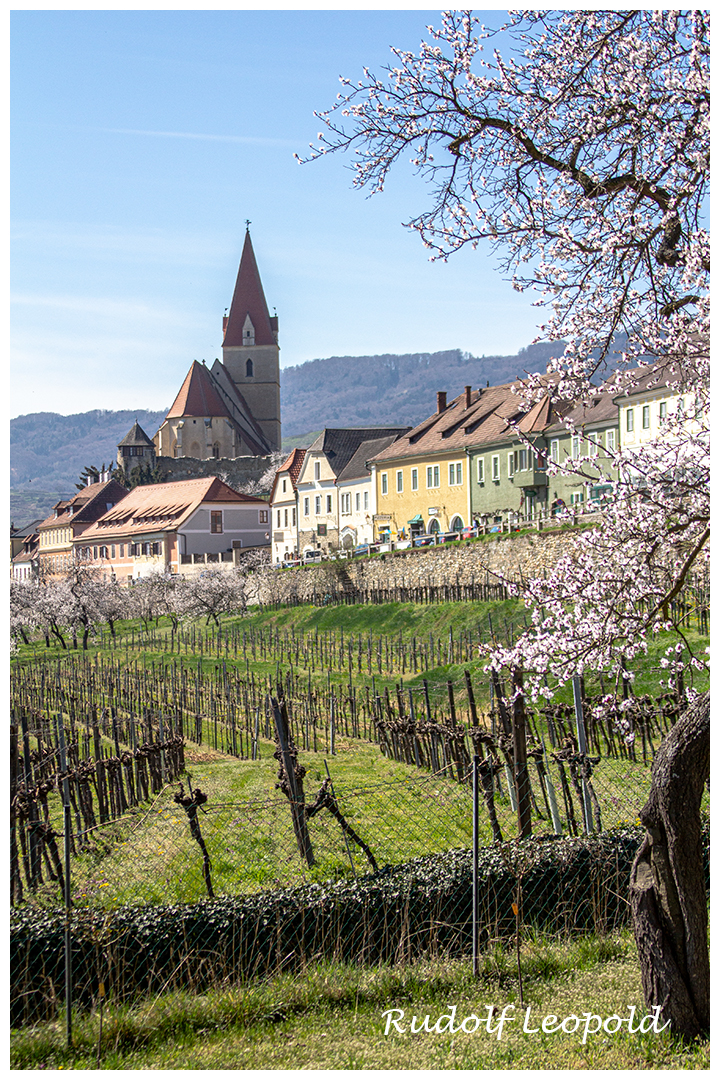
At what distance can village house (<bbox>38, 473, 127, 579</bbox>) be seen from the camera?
8856 cm

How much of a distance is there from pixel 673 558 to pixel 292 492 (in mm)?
59919

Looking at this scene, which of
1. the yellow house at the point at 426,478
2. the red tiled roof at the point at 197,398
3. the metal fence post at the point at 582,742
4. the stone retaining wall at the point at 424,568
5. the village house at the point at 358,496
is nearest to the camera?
the metal fence post at the point at 582,742

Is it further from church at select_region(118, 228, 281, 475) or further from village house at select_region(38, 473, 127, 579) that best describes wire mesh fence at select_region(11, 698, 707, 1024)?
church at select_region(118, 228, 281, 475)

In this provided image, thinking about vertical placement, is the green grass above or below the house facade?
below

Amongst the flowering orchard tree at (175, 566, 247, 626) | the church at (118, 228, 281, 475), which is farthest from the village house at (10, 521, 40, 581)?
the flowering orchard tree at (175, 566, 247, 626)

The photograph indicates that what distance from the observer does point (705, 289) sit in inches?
301

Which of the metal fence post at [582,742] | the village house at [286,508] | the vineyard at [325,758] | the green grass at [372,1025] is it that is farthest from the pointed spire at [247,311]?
the green grass at [372,1025]

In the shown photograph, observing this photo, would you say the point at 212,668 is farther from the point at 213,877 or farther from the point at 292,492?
the point at 292,492

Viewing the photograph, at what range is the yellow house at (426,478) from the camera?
51.6m

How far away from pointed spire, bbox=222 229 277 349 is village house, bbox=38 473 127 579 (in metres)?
35.4

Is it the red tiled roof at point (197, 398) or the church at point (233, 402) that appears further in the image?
the red tiled roof at point (197, 398)

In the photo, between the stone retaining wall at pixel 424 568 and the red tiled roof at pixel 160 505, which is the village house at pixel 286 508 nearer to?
the red tiled roof at pixel 160 505

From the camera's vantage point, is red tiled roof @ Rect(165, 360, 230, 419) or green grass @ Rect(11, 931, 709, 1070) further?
red tiled roof @ Rect(165, 360, 230, 419)

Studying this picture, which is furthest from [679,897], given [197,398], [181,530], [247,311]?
[247,311]
